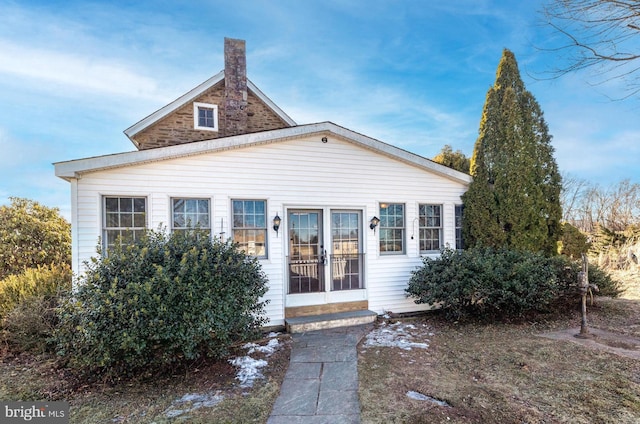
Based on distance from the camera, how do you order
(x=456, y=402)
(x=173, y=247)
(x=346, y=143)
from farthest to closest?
(x=346, y=143) < (x=173, y=247) < (x=456, y=402)

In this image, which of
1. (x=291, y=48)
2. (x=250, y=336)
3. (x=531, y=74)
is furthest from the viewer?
(x=291, y=48)

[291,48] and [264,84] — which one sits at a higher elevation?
[291,48]

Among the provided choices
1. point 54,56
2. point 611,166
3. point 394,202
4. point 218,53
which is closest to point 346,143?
point 394,202

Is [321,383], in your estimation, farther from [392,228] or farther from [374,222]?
[392,228]

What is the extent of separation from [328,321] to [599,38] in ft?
22.1

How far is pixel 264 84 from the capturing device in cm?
1109

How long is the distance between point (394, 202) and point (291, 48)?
613 cm

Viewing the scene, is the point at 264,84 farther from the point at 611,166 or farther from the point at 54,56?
the point at 611,166

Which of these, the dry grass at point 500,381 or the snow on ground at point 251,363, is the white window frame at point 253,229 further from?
the dry grass at point 500,381

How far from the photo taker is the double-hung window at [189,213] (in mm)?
6121

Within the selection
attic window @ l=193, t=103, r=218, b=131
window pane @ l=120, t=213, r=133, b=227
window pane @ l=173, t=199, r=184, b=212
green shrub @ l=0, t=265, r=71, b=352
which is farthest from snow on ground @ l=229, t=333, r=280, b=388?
attic window @ l=193, t=103, r=218, b=131

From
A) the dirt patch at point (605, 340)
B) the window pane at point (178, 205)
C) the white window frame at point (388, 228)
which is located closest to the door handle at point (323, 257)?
the white window frame at point (388, 228)

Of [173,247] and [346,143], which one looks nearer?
[173,247]

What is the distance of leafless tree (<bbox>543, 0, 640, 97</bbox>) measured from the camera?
4742mm
